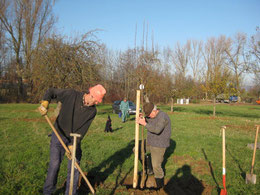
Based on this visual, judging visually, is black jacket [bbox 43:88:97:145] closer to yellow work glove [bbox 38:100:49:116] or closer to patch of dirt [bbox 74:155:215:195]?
yellow work glove [bbox 38:100:49:116]

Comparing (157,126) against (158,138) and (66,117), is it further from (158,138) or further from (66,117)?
(66,117)

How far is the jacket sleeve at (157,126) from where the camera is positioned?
4473 mm

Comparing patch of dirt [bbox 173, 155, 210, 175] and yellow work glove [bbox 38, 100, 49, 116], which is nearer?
yellow work glove [bbox 38, 100, 49, 116]

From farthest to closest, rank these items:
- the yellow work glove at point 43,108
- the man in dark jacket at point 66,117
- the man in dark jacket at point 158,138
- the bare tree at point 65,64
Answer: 1. the bare tree at point 65,64
2. the man in dark jacket at point 158,138
3. the man in dark jacket at point 66,117
4. the yellow work glove at point 43,108

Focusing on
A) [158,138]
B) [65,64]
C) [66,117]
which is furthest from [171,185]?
[65,64]

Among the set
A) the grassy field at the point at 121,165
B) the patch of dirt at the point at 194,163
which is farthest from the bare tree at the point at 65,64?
the patch of dirt at the point at 194,163

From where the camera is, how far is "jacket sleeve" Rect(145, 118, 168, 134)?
14.7ft

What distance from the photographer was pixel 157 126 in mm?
4527

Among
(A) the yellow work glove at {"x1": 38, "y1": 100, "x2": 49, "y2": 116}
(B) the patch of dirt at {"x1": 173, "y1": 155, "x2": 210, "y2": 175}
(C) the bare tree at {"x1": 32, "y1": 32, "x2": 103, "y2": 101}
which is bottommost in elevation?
(B) the patch of dirt at {"x1": 173, "y1": 155, "x2": 210, "y2": 175}

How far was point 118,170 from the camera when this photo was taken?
18.6ft

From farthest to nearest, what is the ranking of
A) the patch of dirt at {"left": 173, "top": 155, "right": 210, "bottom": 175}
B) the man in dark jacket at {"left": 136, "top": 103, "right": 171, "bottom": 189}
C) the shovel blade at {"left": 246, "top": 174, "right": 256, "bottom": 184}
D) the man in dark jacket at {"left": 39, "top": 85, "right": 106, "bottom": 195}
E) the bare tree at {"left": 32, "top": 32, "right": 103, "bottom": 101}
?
1. the bare tree at {"left": 32, "top": 32, "right": 103, "bottom": 101}
2. the patch of dirt at {"left": 173, "top": 155, "right": 210, "bottom": 175}
3. the shovel blade at {"left": 246, "top": 174, "right": 256, "bottom": 184}
4. the man in dark jacket at {"left": 136, "top": 103, "right": 171, "bottom": 189}
5. the man in dark jacket at {"left": 39, "top": 85, "right": 106, "bottom": 195}

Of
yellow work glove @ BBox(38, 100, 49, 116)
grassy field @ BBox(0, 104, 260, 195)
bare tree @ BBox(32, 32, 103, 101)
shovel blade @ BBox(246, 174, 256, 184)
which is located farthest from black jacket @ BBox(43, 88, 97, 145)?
bare tree @ BBox(32, 32, 103, 101)

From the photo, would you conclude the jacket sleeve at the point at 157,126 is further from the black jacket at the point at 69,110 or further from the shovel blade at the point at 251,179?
the shovel blade at the point at 251,179

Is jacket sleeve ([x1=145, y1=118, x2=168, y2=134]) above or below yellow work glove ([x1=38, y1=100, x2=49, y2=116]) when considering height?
below
